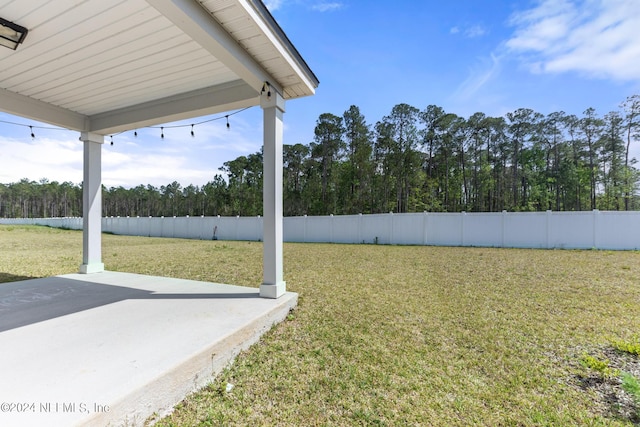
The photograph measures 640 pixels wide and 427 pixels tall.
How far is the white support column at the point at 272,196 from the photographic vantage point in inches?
126

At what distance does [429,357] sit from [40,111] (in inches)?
220

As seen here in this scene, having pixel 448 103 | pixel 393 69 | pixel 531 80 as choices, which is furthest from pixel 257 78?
pixel 448 103

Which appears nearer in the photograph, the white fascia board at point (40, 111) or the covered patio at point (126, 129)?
the covered patio at point (126, 129)

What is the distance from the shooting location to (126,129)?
427 cm

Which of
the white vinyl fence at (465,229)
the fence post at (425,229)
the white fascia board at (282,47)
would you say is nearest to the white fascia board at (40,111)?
the white fascia board at (282,47)

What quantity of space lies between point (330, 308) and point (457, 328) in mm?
1409

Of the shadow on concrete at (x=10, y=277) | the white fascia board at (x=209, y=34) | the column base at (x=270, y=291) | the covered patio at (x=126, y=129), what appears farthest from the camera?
the shadow on concrete at (x=10, y=277)

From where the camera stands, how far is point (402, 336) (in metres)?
2.68

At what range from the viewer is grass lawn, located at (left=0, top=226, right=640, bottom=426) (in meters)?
1.63

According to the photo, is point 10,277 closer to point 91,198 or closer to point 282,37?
point 91,198

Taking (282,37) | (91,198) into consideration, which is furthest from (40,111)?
(282,37)

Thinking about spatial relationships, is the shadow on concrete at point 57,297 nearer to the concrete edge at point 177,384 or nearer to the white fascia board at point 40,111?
the concrete edge at point 177,384

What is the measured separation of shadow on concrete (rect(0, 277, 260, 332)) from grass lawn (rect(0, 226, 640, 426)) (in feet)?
4.06

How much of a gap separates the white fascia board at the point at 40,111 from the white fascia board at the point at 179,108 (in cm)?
18
